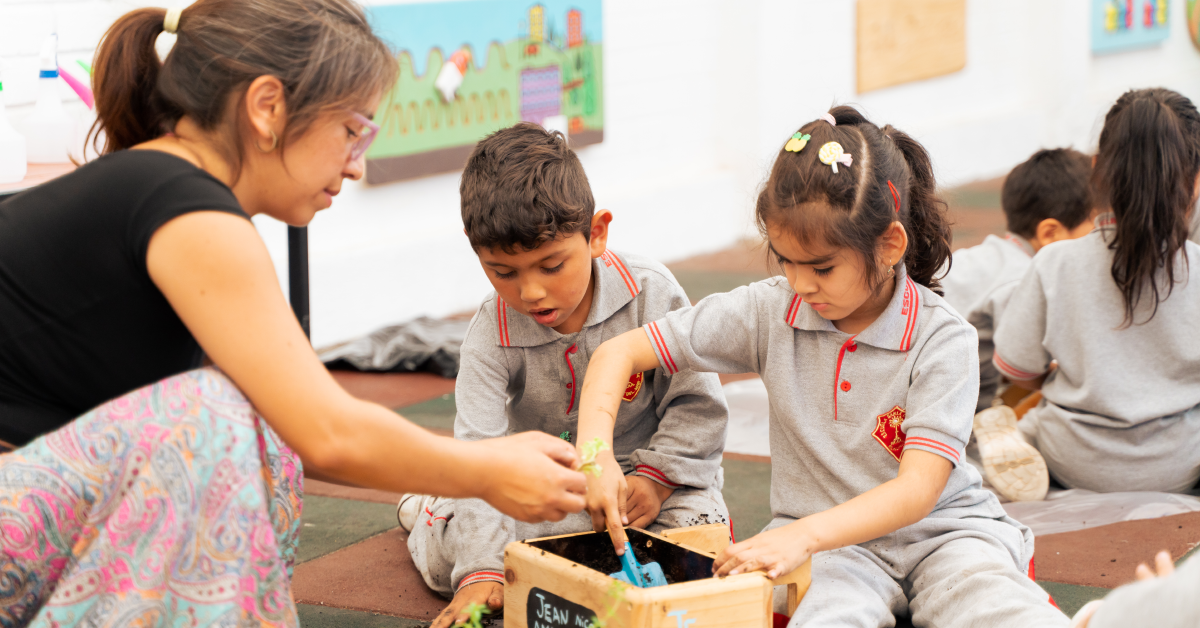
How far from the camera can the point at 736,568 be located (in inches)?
63.6

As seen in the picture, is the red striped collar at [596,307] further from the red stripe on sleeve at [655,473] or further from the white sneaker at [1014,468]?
the white sneaker at [1014,468]

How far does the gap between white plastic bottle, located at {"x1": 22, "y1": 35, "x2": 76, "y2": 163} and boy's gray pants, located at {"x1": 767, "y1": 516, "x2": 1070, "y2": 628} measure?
73.9 inches

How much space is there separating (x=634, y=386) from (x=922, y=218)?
2.02ft

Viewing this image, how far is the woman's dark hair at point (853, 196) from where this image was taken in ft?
5.97

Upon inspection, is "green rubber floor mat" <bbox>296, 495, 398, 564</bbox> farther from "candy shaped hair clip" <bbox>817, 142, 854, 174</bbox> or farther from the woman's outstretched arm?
"candy shaped hair clip" <bbox>817, 142, 854, 174</bbox>

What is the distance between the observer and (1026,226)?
10.7 feet

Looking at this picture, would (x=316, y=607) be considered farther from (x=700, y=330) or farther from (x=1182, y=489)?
(x=1182, y=489)

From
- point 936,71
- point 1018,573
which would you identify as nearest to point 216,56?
point 1018,573

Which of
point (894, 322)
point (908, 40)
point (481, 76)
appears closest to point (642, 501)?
point (894, 322)

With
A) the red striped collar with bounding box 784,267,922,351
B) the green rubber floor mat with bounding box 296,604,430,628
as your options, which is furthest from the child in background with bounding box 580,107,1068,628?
the green rubber floor mat with bounding box 296,604,430,628

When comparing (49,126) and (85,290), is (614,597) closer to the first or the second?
(85,290)

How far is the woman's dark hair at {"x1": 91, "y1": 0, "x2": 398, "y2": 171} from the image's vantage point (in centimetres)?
147

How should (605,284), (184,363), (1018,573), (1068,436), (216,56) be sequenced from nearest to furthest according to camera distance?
1. (216,56)
2. (184,363)
3. (1018,573)
4. (605,284)
5. (1068,436)

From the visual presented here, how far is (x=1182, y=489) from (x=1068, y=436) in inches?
11.3
